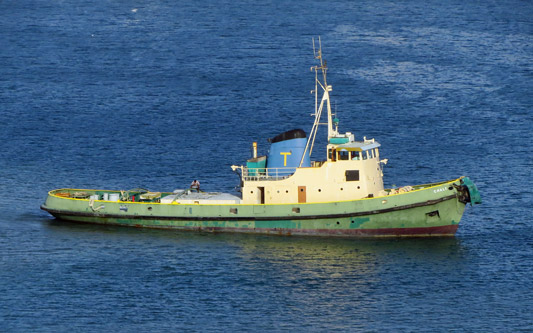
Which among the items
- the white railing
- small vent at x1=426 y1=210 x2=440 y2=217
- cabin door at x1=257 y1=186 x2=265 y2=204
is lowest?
small vent at x1=426 y1=210 x2=440 y2=217

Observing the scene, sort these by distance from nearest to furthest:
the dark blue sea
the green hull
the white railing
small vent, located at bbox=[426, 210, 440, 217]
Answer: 1. the dark blue sea
2. the green hull
3. small vent, located at bbox=[426, 210, 440, 217]
4. the white railing

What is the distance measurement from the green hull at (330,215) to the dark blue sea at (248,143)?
972mm

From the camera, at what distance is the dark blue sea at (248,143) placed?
193 ft

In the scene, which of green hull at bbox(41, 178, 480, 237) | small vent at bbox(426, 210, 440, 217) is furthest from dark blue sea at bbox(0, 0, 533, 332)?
small vent at bbox(426, 210, 440, 217)

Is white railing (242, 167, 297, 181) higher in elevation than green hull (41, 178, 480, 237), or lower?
higher

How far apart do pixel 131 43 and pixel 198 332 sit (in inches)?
2792

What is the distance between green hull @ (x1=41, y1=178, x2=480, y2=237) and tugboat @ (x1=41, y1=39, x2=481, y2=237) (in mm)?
57

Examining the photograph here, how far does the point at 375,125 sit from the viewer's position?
9631cm

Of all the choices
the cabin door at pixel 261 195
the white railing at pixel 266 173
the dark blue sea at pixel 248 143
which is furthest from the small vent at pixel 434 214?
the cabin door at pixel 261 195

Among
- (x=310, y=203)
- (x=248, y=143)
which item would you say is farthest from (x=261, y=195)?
(x=248, y=143)

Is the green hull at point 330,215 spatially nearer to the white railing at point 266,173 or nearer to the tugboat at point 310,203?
the tugboat at point 310,203

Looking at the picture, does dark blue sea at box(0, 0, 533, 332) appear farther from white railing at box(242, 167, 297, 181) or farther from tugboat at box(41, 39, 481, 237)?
white railing at box(242, 167, 297, 181)

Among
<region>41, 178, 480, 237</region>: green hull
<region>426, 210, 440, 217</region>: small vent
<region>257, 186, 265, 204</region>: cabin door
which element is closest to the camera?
<region>41, 178, 480, 237</region>: green hull

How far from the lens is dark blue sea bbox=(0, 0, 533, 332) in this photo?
58.9 m
